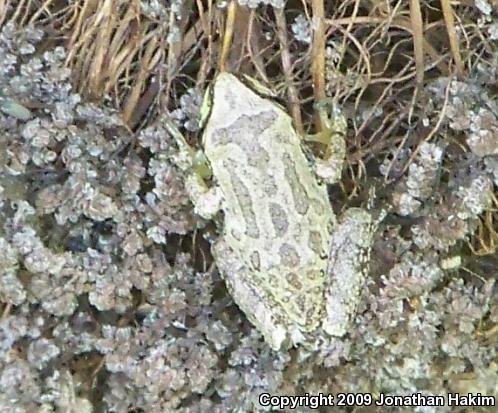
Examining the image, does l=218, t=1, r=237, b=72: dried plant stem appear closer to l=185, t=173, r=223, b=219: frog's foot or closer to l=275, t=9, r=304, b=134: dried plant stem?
l=275, t=9, r=304, b=134: dried plant stem

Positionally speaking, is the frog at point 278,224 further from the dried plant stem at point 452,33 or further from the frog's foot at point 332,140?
the dried plant stem at point 452,33

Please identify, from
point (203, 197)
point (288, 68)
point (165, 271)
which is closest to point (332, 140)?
point (288, 68)

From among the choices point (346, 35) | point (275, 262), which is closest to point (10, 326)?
point (275, 262)

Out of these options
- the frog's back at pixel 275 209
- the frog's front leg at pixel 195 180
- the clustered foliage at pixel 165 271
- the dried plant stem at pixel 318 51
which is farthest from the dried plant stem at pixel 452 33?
the frog's front leg at pixel 195 180

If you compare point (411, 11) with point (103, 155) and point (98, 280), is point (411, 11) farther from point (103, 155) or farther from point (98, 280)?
point (98, 280)

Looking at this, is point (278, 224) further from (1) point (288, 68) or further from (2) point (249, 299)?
(1) point (288, 68)
